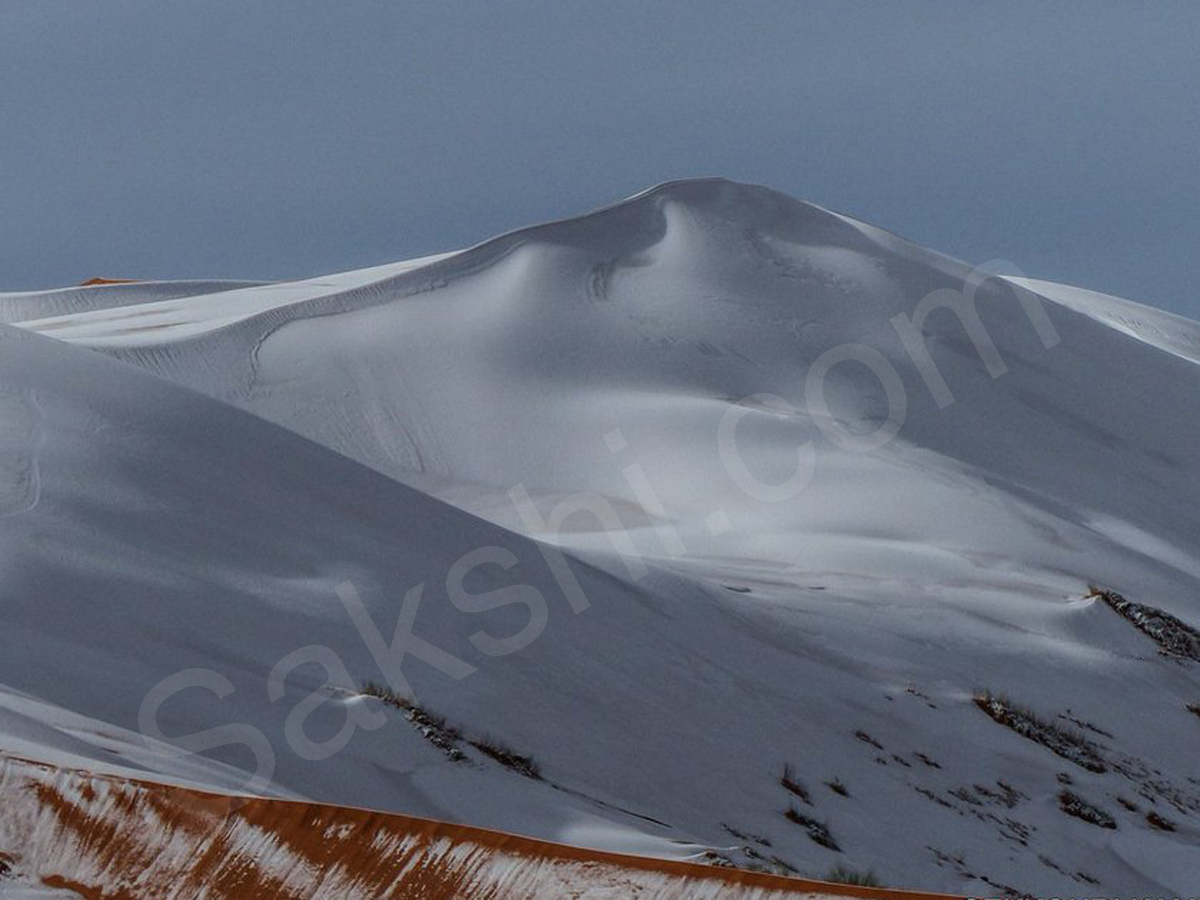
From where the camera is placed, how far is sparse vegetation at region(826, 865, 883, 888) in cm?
535

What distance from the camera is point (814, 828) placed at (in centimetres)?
622

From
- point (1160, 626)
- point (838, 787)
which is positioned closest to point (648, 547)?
point (1160, 626)

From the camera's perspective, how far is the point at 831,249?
16828 millimetres

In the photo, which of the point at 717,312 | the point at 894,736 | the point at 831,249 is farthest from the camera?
the point at 831,249

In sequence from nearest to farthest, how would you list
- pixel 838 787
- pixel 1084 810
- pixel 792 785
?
pixel 792 785 → pixel 838 787 → pixel 1084 810

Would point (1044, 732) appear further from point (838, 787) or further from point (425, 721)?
point (425, 721)

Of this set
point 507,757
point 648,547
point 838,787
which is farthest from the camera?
point 648,547

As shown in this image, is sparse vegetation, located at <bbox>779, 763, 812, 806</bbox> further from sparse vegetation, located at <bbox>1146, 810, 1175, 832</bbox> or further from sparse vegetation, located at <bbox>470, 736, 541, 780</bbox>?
sparse vegetation, located at <bbox>1146, 810, 1175, 832</bbox>

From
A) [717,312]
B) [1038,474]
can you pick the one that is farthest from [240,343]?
[1038,474]

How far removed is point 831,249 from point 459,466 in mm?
5814

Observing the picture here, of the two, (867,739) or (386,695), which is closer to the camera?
(386,695)

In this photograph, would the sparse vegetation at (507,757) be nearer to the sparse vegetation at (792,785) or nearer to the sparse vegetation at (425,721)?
the sparse vegetation at (425,721)

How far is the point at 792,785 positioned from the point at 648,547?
431 centimetres

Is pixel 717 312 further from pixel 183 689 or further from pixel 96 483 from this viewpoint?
pixel 183 689
